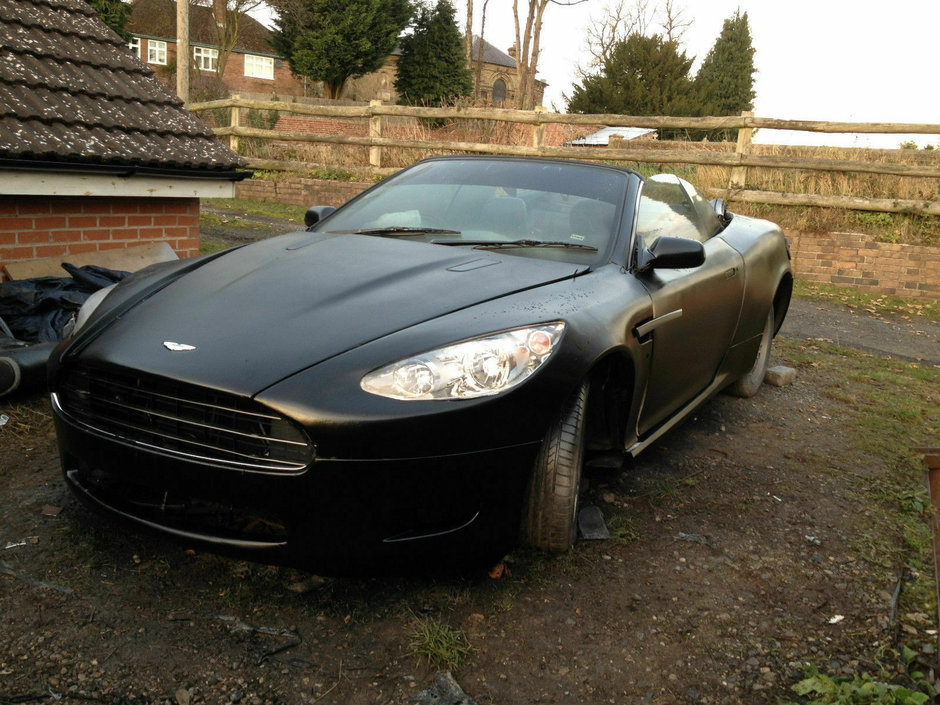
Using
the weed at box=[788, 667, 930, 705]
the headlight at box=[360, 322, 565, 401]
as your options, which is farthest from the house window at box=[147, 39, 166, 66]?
the weed at box=[788, 667, 930, 705]

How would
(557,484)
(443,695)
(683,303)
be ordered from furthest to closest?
1. (683,303)
2. (557,484)
3. (443,695)

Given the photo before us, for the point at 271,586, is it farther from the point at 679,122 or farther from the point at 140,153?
the point at 679,122

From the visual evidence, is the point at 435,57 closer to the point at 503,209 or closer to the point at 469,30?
the point at 469,30

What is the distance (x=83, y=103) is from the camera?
589cm

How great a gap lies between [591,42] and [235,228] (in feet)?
121

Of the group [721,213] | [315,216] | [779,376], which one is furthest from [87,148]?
[779,376]

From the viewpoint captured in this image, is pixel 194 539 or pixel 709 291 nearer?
pixel 194 539

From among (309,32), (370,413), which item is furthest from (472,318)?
(309,32)

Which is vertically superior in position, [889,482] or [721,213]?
[721,213]

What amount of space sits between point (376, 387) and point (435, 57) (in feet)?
125

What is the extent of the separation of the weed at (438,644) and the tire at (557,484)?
1.53 feet

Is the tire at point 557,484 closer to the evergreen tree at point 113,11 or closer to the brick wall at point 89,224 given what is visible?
the brick wall at point 89,224

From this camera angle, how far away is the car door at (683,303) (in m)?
3.42

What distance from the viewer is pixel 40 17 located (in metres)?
6.26
